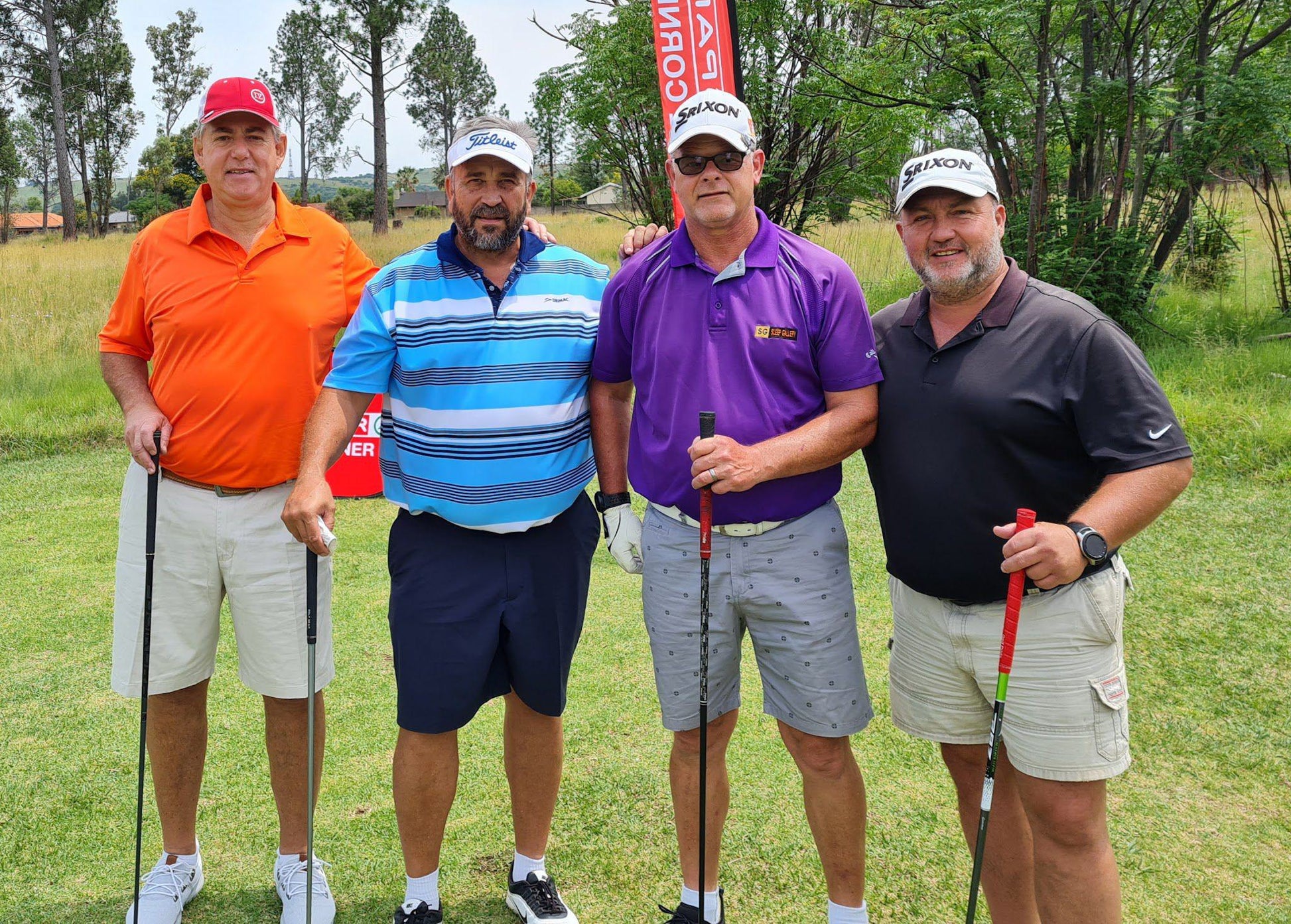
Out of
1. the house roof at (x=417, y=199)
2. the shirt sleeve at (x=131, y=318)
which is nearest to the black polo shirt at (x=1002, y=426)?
the shirt sleeve at (x=131, y=318)

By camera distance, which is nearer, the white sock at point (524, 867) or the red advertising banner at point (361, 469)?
the white sock at point (524, 867)

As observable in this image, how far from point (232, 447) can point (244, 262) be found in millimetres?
498

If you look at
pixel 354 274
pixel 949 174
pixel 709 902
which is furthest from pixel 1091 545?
pixel 354 274

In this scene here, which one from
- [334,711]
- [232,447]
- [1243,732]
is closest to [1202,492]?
[1243,732]

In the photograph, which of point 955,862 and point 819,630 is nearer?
point 819,630

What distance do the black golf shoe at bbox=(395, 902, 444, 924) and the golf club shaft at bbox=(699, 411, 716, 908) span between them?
2.34 feet

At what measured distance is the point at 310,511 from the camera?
2.47 m

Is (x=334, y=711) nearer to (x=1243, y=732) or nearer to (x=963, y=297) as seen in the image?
(x=963, y=297)

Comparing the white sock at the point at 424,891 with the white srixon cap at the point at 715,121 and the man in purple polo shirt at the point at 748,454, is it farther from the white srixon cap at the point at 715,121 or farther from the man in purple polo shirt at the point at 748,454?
the white srixon cap at the point at 715,121

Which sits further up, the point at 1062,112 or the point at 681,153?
the point at 1062,112

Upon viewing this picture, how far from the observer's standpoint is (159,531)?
2773mm

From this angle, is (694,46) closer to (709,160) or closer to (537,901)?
(709,160)

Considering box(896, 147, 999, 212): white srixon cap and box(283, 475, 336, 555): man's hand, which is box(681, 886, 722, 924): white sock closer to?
box(283, 475, 336, 555): man's hand

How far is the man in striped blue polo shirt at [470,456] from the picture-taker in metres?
2.58
